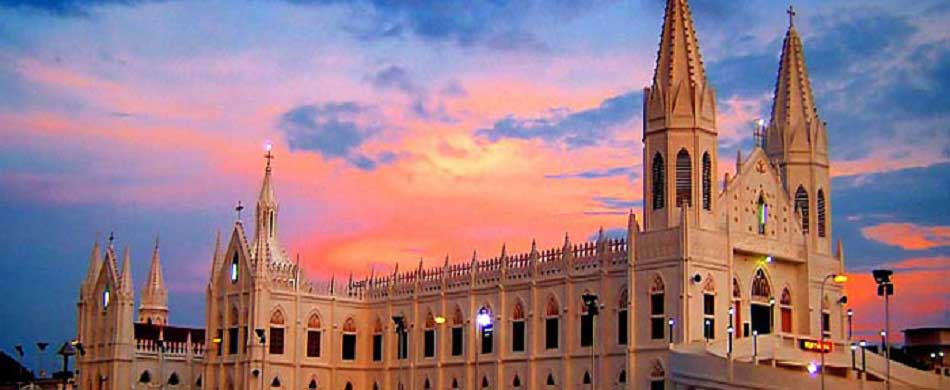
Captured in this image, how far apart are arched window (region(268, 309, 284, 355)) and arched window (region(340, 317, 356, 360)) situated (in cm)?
494

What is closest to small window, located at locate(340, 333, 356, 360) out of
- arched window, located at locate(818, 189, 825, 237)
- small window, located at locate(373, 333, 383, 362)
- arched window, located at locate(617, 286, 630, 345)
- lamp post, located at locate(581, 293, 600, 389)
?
small window, located at locate(373, 333, 383, 362)

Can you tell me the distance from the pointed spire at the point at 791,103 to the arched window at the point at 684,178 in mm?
10131

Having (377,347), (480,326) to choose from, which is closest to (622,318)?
(480,326)

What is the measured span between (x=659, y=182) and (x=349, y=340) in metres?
32.2

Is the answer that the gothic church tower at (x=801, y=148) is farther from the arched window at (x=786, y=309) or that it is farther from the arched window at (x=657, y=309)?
the arched window at (x=657, y=309)

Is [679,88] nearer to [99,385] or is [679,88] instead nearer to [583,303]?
[583,303]

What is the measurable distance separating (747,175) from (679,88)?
→ 22.9 feet

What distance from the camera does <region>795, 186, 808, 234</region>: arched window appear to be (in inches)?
3359

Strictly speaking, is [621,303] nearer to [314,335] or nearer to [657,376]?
[657,376]

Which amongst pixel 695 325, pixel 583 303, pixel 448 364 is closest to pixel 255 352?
pixel 448 364

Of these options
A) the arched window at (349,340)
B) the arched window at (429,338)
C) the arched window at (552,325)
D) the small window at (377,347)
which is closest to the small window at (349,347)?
the arched window at (349,340)

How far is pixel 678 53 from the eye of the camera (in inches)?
3169

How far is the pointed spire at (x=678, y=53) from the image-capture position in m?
79.9

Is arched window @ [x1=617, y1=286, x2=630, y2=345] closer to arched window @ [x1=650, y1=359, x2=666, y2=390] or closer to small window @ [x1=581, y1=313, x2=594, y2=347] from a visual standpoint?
small window @ [x1=581, y1=313, x2=594, y2=347]
